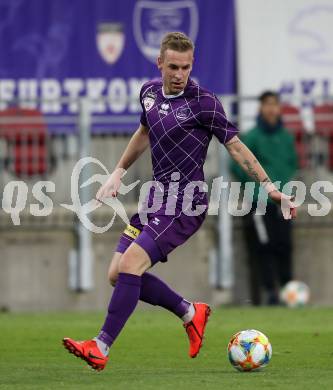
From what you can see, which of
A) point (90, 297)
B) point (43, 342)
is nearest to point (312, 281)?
point (90, 297)

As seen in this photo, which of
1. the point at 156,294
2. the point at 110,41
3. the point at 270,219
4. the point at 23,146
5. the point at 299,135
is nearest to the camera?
the point at 156,294

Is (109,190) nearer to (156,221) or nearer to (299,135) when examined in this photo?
(156,221)

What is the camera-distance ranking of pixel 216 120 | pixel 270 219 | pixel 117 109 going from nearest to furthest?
pixel 216 120 → pixel 270 219 → pixel 117 109

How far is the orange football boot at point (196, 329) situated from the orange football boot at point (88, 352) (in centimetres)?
106

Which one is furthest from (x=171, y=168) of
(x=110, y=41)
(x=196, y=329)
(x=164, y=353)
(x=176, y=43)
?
(x=110, y=41)

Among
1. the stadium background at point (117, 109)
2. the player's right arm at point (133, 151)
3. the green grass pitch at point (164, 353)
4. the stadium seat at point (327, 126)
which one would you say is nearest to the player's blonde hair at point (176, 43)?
the player's right arm at point (133, 151)

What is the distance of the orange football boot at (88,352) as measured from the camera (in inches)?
350

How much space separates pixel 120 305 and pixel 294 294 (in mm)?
6899

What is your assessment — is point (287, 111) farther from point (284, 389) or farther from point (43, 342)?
point (284, 389)

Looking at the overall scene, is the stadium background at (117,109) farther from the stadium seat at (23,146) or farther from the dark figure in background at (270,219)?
the dark figure in background at (270,219)

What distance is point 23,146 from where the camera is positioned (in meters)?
16.3

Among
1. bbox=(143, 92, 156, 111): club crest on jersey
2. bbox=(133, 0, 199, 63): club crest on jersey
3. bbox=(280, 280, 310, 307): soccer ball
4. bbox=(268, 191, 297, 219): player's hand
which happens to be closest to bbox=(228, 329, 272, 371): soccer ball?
bbox=(268, 191, 297, 219): player's hand

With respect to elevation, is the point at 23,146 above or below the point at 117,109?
below

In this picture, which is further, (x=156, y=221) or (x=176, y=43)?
(x=156, y=221)
